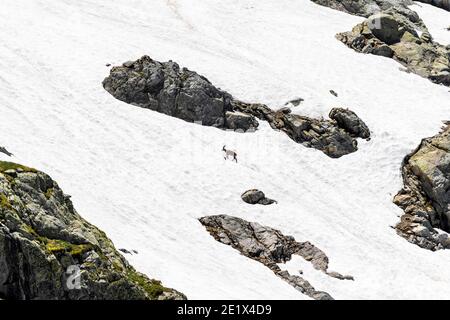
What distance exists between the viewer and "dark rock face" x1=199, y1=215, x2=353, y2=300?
37719 mm

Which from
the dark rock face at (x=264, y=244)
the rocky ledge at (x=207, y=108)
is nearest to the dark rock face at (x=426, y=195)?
the rocky ledge at (x=207, y=108)

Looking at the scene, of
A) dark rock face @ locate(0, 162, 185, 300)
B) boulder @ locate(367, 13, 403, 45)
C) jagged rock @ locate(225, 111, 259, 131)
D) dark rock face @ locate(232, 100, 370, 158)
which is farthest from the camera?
boulder @ locate(367, 13, 403, 45)

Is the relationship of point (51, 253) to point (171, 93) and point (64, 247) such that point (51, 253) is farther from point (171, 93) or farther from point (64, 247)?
point (171, 93)

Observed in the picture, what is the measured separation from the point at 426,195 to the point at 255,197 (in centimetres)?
1396

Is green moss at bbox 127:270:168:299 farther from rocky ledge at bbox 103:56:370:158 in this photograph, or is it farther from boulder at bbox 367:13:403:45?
boulder at bbox 367:13:403:45

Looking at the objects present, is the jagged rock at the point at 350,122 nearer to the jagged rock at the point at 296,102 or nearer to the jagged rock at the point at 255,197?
the jagged rock at the point at 296,102

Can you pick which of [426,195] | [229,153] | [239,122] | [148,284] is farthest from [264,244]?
[426,195]

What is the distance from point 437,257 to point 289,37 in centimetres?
3392

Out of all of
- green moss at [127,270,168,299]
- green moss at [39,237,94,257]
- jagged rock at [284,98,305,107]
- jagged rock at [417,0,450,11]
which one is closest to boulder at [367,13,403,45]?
jagged rock at [284,98,305,107]

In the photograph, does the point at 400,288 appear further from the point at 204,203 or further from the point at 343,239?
the point at 204,203

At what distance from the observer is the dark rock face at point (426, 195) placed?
44469 mm

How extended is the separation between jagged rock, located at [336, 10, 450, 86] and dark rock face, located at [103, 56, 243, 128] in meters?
A: 22.9

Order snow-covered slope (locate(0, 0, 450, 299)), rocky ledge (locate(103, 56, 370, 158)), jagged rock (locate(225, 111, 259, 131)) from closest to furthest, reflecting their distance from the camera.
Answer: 1. snow-covered slope (locate(0, 0, 450, 299))
2. rocky ledge (locate(103, 56, 370, 158))
3. jagged rock (locate(225, 111, 259, 131))
